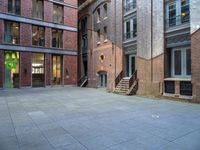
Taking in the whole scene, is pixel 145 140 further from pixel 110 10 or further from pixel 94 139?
pixel 110 10

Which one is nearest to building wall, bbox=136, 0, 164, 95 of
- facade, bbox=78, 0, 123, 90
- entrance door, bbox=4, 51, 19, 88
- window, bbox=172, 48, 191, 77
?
window, bbox=172, 48, 191, 77

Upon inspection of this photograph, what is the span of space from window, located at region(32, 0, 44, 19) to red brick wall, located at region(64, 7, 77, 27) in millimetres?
3245

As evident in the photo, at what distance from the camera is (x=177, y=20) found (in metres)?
12.2

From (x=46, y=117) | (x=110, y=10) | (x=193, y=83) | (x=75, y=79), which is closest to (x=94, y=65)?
(x=75, y=79)

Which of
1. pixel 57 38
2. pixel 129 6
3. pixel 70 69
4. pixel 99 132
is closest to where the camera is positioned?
pixel 99 132

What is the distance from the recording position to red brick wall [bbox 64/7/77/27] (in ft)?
81.0

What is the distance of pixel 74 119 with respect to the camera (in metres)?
6.94

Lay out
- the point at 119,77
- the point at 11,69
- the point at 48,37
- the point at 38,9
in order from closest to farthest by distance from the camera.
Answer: the point at 119,77, the point at 11,69, the point at 38,9, the point at 48,37

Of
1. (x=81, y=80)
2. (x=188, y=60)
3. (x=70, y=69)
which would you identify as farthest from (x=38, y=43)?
(x=188, y=60)

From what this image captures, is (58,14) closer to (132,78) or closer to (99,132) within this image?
(132,78)

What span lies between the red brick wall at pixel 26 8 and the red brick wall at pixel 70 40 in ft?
16.9

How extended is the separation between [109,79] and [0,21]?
13.6 meters

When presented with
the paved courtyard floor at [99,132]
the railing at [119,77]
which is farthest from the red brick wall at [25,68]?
the paved courtyard floor at [99,132]

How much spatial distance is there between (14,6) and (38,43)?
16.0ft
